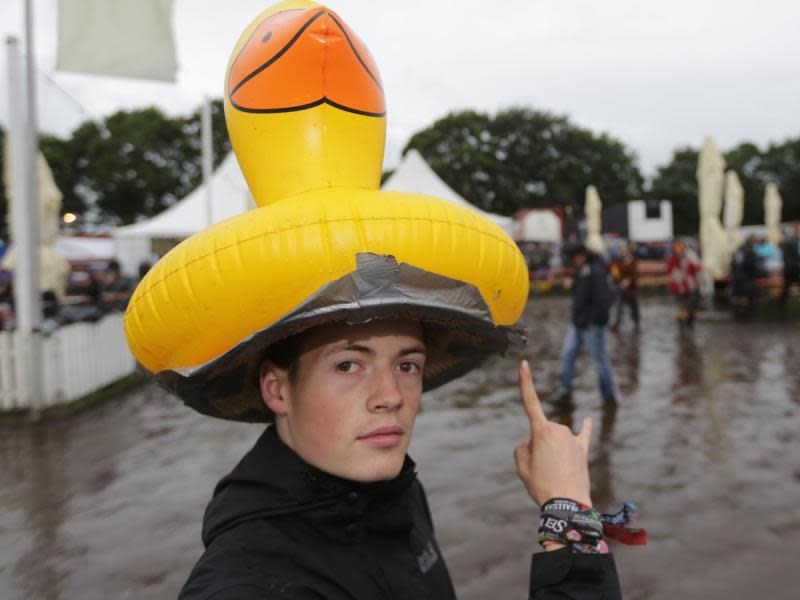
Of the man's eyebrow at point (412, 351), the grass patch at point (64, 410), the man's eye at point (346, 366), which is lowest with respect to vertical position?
the grass patch at point (64, 410)

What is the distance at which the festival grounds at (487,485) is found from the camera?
410 cm

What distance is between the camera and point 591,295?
7.89m

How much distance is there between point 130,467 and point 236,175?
11.4 meters

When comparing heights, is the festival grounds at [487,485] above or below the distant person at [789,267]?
below

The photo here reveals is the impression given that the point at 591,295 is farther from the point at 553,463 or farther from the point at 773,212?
the point at 773,212

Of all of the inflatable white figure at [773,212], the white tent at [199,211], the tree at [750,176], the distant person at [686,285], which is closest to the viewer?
the distant person at [686,285]

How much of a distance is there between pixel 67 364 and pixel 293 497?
26.6ft

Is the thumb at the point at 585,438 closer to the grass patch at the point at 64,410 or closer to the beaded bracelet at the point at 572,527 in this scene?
the beaded bracelet at the point at 572,527

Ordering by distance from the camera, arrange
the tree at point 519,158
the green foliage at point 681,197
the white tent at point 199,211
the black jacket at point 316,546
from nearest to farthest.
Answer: the black jacket at point 316,546 < the white tent at point 199,211 < the tree at point 519,158 < the green foliage at point 681,197

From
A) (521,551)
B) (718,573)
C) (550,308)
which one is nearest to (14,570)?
(521,551)

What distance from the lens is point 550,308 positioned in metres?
19.8

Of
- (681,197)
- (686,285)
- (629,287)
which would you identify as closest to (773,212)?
(686,285)

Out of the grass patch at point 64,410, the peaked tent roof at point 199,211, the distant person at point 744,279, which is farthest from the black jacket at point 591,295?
the peaked tent roof at point 199,211

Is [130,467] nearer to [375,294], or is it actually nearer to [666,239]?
[375,294]
